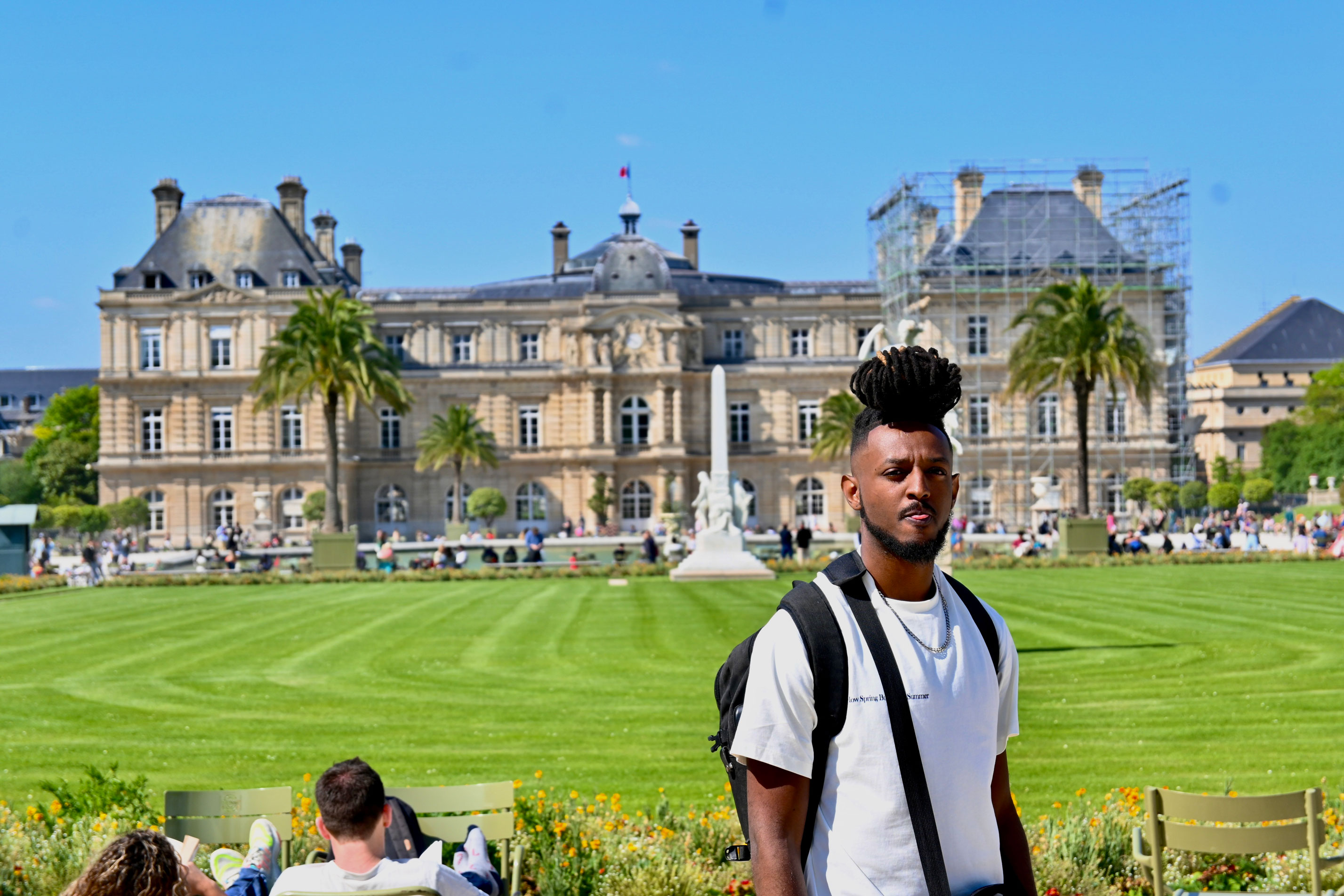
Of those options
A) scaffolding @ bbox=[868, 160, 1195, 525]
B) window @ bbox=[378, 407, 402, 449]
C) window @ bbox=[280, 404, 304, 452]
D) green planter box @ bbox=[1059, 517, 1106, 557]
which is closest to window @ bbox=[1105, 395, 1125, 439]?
scaffolding @ bbox=[868, 160, 1195, 525]

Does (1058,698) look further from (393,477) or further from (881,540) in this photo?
(393,477)

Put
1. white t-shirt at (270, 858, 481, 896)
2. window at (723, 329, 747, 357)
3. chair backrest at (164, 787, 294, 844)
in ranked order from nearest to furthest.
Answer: white t-shirt at (270, 858, 481, 896) < chair backrest at (164, 787, 294, 844) < window at (723, 329, 747, 357)

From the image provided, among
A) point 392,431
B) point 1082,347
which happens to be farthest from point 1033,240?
point 392,431

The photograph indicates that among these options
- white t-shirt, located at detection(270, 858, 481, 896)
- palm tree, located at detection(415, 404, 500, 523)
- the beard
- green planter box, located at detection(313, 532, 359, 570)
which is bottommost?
green planter box, located at detection(313, 532, 359, 570)

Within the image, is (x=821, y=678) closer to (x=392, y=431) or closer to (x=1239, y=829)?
(x=1239, y=829)

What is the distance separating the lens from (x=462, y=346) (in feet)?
237

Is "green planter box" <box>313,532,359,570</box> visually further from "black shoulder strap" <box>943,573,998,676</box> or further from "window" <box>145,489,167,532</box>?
"black shoulder strap" <box>943,573,998,676</box>

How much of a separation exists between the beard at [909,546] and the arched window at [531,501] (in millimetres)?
66689

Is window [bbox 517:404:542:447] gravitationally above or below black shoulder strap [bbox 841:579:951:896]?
above

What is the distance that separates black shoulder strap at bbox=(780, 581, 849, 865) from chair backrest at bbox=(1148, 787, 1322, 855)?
12.1ft

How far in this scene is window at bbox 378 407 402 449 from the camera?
70.2 meters

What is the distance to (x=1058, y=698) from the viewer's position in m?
14.4

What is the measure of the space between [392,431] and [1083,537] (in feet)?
138

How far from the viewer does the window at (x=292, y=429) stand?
68.8 m
